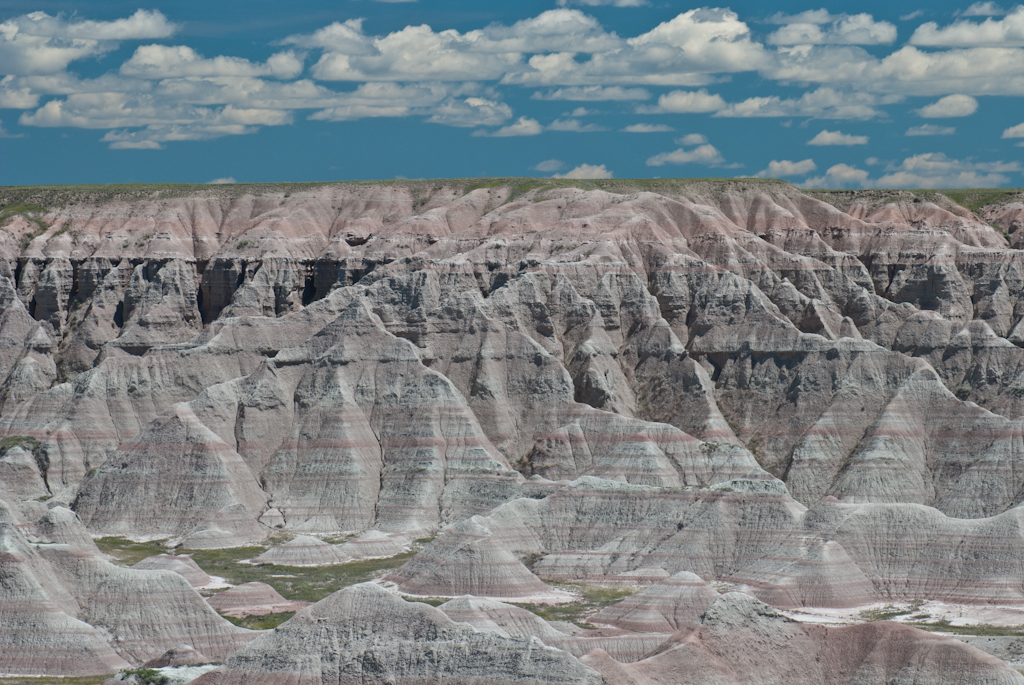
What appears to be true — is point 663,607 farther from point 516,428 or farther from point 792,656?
point 516,428

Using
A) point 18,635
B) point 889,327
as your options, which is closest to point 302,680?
point 18,635

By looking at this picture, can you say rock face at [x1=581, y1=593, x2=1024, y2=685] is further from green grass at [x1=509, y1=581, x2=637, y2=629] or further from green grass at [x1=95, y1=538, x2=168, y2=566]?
green grass at [x1=95, y1=538, x2=168, y2=566]

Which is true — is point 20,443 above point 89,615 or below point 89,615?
below

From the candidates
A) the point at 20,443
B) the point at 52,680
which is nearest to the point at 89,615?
the point at 52,680

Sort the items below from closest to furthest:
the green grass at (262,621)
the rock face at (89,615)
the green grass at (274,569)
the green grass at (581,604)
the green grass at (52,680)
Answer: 1. the green grass at (52,680)
2. the rock face at (89,615)
3. the green grass at (262,621)
4. the green grass at (581,604)
5. the green grass at (274,569)

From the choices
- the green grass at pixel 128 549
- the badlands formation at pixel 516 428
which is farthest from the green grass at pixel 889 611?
the green grass at pixel 128 549

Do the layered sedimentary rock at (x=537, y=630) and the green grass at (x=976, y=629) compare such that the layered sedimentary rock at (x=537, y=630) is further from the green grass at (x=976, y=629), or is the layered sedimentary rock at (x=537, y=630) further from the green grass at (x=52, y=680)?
the green grass at (x=976, y=629)
